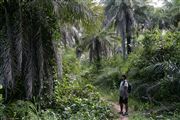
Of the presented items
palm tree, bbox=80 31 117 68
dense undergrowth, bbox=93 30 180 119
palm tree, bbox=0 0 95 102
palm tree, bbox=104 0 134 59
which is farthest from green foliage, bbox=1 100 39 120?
palm tree, bbox=104 0 134 59

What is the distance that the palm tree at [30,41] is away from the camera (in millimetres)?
11562

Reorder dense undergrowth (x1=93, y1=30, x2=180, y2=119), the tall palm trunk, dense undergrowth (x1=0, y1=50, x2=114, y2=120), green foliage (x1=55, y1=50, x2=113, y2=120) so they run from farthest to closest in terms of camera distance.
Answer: dense undergrowth (x1=93, y1=30, x2=180, y2=119) < green foliage (x1=55, y1=50, x2=113, y2=120) < the tall palm trunk < dense undergrowth (x1=0, y1=50, x2=114, y2=120)

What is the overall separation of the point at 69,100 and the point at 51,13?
3.33 m

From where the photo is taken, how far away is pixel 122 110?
14672mm

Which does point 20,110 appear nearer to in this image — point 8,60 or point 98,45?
point 8,60

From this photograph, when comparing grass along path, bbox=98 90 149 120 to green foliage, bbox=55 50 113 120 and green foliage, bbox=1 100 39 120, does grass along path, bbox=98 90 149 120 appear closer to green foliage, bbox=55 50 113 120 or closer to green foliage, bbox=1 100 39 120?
green foliage, bbox=55 50 113 120

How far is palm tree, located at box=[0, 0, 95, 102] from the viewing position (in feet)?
37.9

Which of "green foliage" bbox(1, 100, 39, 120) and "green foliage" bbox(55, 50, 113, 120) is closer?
"green foliage" bbox(1, 100, 39, 120)

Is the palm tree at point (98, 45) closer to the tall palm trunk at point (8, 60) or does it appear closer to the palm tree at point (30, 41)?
the palm tree at point (30, 41)

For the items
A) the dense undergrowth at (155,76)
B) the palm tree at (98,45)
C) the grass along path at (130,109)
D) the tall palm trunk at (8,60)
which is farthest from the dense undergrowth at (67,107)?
the palm tree at (98,45)

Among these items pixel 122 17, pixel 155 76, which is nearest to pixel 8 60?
pixel 155 76

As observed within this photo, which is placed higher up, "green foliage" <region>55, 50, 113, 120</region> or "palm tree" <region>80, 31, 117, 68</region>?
"palm tree" <region>80, 31, 117, 68</region>

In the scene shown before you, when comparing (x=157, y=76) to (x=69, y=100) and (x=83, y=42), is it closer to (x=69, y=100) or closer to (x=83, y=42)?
(x=69, y=100)

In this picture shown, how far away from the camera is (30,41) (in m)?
12.1
